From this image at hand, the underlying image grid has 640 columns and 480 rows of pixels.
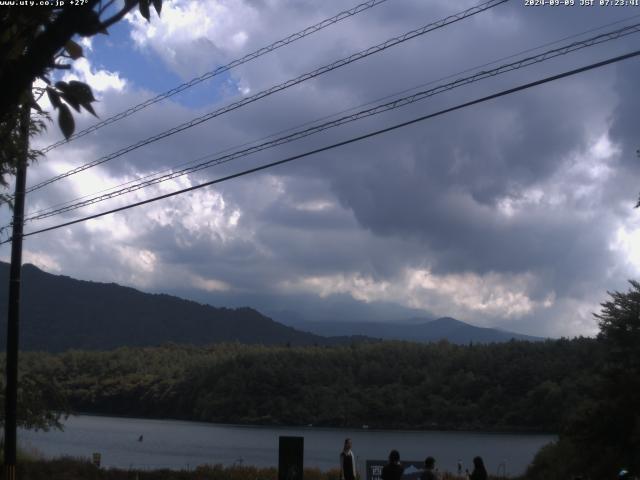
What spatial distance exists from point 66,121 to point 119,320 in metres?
170

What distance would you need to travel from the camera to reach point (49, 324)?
495ft

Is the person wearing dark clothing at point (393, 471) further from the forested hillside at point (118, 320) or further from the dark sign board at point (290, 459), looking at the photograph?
the forested hillside at point (118, 320)

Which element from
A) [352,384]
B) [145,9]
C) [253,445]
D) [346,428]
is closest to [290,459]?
[145,9]

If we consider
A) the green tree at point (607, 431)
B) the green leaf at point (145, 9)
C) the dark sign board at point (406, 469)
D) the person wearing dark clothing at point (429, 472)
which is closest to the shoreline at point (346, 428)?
the green tree at point (607, 431)

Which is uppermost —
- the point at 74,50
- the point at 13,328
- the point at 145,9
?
the point at 145,9

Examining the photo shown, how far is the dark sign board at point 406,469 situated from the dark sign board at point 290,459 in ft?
6.58

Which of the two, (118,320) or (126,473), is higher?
(118,320)

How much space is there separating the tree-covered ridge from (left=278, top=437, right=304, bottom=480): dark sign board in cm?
3126

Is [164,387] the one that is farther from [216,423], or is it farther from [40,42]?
[40,42]

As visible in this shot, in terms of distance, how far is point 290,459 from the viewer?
18.7 m

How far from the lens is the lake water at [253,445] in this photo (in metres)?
44.1

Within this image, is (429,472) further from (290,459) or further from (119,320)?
(119,320)

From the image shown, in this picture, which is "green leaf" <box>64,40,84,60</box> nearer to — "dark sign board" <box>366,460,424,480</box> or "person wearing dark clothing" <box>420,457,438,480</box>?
"person wearing dark clothing" <box>420,457,438,480</box>

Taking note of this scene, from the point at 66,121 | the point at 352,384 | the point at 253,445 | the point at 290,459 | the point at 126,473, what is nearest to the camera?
the point at 66,121
